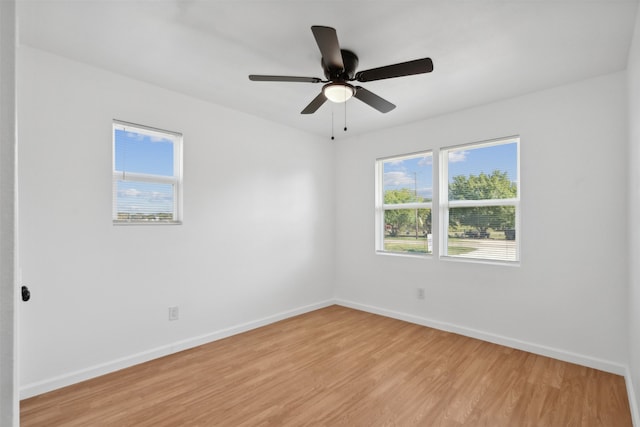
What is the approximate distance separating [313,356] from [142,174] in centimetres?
240

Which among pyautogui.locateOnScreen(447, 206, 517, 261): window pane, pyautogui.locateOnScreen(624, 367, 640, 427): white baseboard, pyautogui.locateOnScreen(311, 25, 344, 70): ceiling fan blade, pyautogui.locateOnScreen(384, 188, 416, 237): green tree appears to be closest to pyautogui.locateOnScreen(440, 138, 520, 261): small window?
pyautogui.locateOnScreen(447, 206, 517, 261): window pane

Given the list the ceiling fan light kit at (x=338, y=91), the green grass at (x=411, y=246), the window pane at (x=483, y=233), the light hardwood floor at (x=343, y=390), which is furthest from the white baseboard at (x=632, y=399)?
the ceiling fan light kit at (x=338, y=91)

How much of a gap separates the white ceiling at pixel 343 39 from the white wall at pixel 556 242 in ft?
1.08

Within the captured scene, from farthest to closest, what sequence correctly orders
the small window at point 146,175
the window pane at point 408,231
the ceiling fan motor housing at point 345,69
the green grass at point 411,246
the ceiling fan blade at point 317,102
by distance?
the window pane at point 408,231, the green grass at point 411,246, the small window at point 146,175, the ceiling fan blade at point 317,102, the ceiling fan motor housing at point 345,69

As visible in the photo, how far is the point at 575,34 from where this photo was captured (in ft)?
7.08

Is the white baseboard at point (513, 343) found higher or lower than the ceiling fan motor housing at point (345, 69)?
lower

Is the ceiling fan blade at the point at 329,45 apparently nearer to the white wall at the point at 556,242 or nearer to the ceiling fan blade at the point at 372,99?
the ceiling fan blade at the point at 372,99

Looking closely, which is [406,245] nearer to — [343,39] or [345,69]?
[345,69]

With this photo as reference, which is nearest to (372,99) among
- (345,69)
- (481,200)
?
(345,69)

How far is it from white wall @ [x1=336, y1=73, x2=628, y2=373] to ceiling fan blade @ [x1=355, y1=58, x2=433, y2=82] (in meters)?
1.84

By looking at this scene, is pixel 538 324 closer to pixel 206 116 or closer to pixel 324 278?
pixel 324 278

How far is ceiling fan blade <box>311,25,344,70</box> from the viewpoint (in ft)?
5.51

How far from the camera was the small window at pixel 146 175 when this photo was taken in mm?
2830

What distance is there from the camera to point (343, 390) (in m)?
2.42
